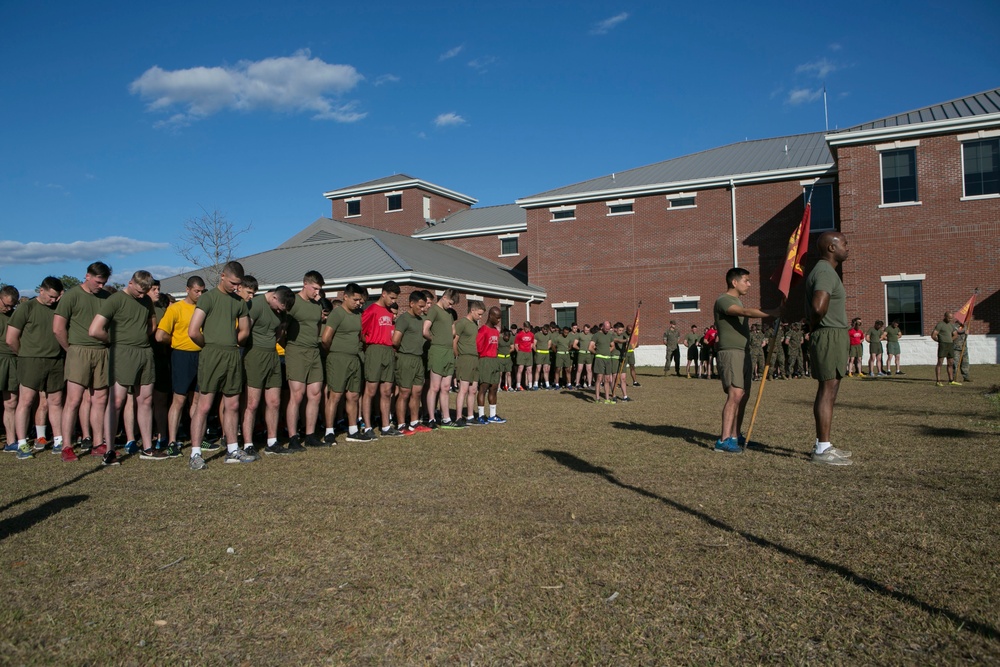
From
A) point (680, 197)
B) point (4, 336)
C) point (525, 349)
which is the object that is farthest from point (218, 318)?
point (680, 197)

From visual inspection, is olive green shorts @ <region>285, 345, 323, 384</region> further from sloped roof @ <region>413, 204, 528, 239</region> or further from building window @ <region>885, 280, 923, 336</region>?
sloped roof @ <region>413, 204, 528, 239</region>

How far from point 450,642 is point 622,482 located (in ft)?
11.5

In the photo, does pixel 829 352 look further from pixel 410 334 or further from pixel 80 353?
pixel 80 353

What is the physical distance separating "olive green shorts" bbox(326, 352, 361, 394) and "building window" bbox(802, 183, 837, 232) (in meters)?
25.3

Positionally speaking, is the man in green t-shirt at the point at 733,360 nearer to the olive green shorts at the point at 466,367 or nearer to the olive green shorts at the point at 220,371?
the olive green shorts at the point at 466,367

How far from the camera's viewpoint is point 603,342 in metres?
15.6

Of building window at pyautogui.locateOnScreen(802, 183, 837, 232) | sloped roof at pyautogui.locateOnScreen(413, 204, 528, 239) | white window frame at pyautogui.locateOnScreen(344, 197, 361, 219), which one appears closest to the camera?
building window at pyautogui.locateOnScreen(802, 183, 837, 232)

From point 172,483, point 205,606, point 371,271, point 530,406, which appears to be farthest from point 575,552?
point 371,271

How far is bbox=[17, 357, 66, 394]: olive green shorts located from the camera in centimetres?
866

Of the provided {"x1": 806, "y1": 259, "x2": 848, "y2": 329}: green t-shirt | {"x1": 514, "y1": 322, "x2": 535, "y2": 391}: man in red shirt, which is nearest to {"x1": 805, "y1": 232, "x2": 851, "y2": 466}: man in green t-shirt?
{"x1": 806, "y1": 259, "x2": 848, "y2": 329}: green t-shirt

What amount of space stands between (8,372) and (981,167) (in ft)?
98.3

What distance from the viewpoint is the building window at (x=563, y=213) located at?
116 feet

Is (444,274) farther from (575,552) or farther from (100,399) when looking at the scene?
(575,552)

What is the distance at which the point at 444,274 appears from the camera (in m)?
28.6
